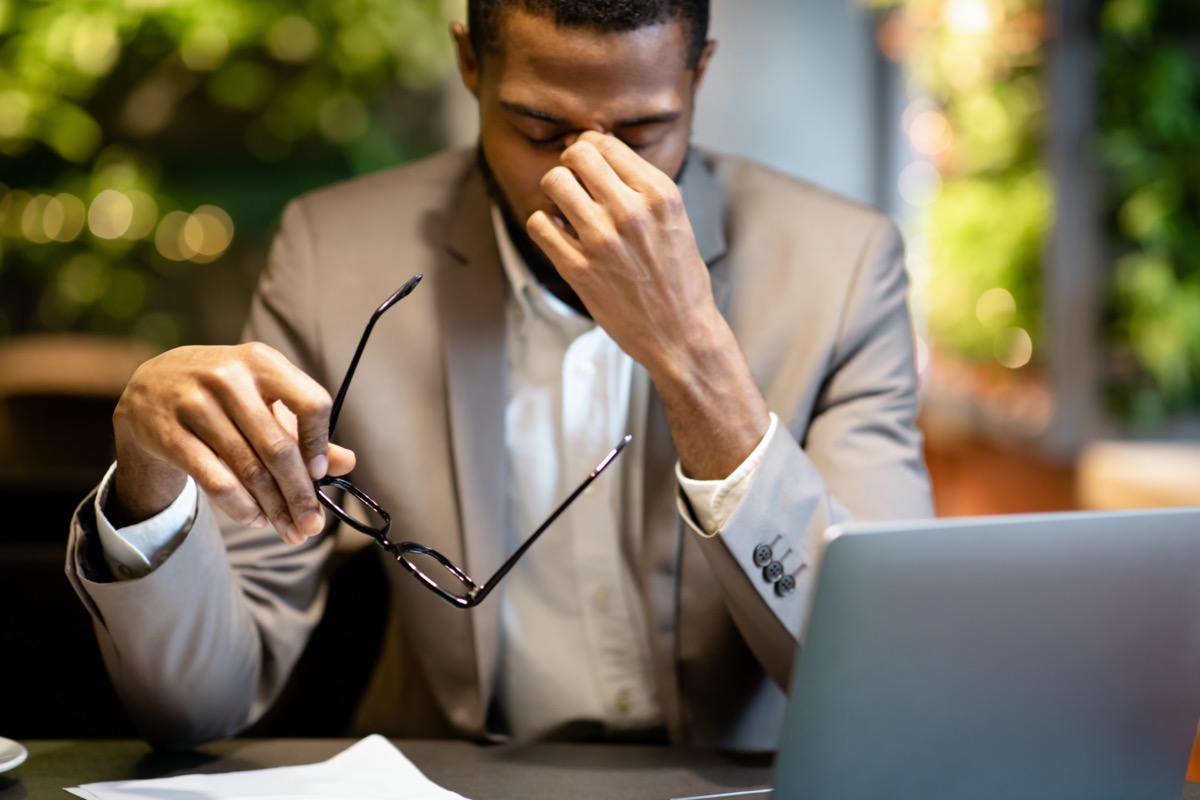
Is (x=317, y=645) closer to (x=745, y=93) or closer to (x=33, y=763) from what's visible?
(x=33, y=763)

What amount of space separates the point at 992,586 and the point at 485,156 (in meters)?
0.88

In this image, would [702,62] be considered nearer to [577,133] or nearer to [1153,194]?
[577,133]

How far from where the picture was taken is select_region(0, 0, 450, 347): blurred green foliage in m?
2.79

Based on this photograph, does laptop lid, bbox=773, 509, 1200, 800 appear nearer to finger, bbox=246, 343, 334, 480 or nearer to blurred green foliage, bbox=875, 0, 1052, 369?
finger, bbox=246, 343, 334, 480

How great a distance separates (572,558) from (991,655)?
71 cm

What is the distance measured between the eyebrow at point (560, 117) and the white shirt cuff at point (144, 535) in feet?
1.59

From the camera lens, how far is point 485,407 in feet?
4.41

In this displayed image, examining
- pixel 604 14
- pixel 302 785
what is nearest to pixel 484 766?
pixel 302 785

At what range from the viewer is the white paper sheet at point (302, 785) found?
0.93 meters

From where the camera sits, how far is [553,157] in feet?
4.04

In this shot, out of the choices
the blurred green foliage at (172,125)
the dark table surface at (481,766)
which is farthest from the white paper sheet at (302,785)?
the blurred green foliage at (172,125)

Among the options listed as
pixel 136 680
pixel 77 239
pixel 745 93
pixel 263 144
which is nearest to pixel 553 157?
pixel 136 680

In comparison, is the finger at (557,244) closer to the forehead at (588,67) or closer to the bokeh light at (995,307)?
the forehead at (588,67)

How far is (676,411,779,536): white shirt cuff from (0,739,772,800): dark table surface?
21cm
